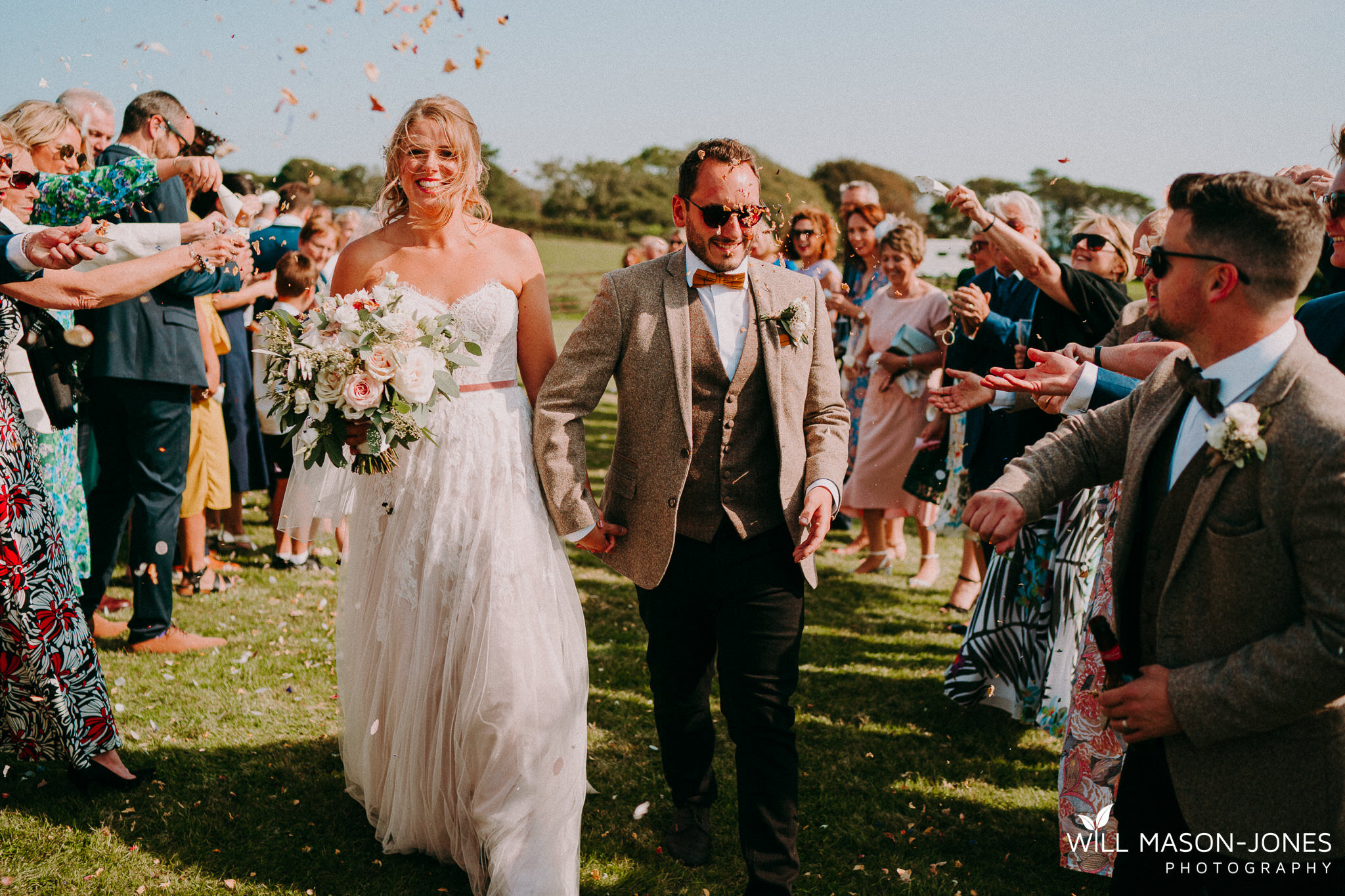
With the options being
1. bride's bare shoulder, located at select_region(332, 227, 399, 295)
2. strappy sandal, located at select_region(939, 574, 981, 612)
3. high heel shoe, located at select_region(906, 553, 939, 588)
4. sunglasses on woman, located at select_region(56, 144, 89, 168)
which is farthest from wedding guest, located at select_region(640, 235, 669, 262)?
bride's bare shoulder, located at select_region(332, 227, 399, 295)

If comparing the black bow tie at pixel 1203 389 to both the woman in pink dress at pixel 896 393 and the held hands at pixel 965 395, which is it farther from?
the woman in pink dress at pixel 896 393

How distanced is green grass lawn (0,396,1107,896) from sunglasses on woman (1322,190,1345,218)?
261cm

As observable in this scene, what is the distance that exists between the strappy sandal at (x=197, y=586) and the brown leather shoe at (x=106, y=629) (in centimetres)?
78

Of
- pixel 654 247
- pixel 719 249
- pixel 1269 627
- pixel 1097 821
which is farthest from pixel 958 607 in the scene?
pixel 654 247

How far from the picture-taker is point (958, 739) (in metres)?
4.79

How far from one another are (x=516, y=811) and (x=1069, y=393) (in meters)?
2.40

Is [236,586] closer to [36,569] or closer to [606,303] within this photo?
[36,569]

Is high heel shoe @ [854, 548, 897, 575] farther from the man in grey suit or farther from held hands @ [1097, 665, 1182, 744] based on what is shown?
held hands @ [1097, 665, 1182, 744]

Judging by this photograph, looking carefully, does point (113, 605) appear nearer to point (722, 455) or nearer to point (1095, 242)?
point (722, 455)

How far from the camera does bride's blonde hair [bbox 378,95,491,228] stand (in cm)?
354

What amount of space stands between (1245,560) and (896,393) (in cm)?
545

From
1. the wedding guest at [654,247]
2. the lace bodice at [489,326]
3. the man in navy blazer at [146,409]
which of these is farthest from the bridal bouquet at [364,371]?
the wedding guest at [654,247]

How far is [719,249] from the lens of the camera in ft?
10.8

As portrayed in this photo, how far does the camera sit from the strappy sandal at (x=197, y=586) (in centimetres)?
644
